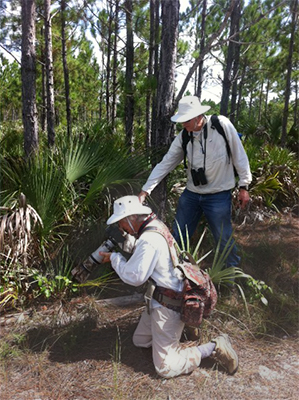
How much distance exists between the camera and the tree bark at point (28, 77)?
14.4ft

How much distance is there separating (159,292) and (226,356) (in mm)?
663

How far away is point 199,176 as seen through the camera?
3115 millimetres

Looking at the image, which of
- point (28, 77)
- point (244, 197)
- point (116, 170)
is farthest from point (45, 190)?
point (28, 77)

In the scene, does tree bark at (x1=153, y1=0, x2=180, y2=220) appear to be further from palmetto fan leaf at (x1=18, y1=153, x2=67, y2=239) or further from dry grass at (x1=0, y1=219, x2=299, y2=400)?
dry grass at (x1=0, y1=219, x2=299, y2=400)

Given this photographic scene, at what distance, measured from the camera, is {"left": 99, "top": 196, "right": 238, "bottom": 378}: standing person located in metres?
2.30

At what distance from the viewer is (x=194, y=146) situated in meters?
3.10

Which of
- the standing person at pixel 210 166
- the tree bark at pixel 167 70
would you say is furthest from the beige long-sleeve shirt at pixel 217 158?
the tree bark at pixel 167 70

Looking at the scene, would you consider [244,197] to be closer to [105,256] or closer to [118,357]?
[105,256]

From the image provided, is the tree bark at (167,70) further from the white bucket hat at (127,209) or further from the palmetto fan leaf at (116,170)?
the white bucket hat at (127,209)

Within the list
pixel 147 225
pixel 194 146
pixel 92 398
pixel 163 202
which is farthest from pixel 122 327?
pixel 194 146

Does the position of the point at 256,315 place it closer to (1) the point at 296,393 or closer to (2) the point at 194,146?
(1) the point at 296,393

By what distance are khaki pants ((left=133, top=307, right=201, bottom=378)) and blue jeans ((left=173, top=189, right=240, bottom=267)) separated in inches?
38.2

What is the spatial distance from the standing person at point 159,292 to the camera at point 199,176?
0.85 m

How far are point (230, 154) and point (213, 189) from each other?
350 mm
